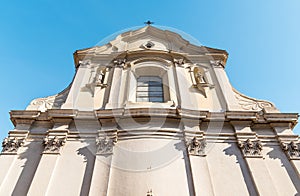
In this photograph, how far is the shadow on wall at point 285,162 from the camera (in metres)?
9.28

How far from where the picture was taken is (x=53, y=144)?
34.2 feet

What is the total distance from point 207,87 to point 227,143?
4026 mm

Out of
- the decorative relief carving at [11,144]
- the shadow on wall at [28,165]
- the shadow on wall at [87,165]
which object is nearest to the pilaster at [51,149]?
the shadow on wall at [28,165]

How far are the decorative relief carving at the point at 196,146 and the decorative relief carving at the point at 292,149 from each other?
125 inches

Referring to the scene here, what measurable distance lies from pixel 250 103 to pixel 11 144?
11164mm

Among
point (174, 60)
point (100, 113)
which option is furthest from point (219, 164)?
point (174, 60)

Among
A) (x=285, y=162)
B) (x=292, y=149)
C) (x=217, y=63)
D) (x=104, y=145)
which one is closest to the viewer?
(x=285, y=162)

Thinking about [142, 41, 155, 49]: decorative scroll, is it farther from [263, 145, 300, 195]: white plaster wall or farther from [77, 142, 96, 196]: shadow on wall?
[263, 145, 300, 195]: white plaster wall

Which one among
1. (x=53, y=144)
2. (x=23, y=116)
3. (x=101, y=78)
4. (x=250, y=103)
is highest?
(x=101, y=78)

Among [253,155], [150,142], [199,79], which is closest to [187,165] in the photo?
[150,142]

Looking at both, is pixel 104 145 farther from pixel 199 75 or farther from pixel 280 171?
pixel 199 75

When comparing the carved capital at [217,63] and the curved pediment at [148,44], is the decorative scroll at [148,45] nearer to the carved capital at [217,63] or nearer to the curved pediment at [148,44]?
the curved pediment at [148,44]

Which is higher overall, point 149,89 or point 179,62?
point 179,62

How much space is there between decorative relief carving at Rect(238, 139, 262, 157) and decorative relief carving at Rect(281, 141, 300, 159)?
982 millimetres
